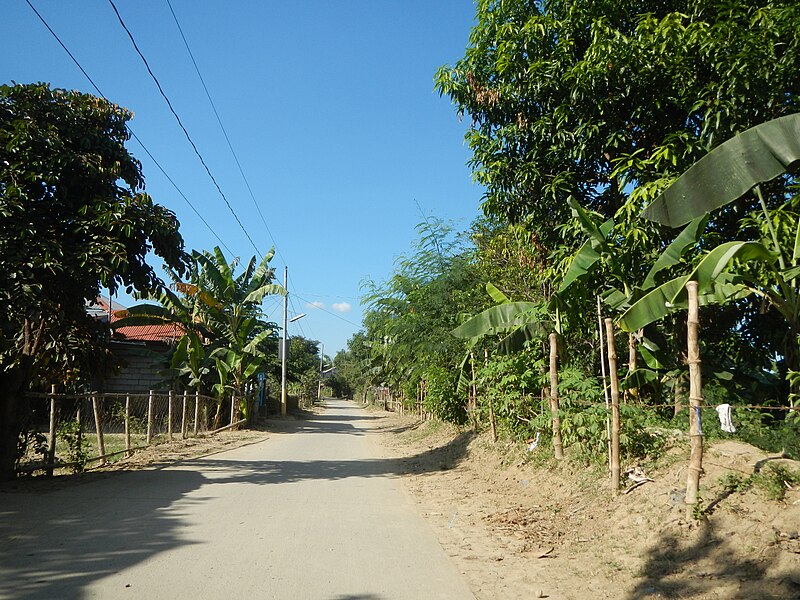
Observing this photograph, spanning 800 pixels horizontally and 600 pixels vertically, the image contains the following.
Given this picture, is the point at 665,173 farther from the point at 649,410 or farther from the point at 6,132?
the point at 6,132

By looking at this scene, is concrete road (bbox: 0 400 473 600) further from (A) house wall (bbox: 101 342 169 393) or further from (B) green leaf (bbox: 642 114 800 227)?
(A) house wall (bbox: 101 342 169 393)

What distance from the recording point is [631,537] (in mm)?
6039

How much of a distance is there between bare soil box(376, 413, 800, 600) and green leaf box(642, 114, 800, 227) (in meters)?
2.54

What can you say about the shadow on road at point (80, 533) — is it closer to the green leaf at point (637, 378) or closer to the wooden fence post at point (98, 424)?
the wooden fence post at point (98, 424)

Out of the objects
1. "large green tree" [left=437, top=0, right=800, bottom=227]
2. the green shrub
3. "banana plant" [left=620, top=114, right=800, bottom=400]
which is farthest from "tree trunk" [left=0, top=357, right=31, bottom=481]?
the green shrub

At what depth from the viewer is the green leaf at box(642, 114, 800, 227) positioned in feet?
19.1

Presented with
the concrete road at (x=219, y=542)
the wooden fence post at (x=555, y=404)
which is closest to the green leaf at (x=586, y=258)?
the wooden fence post at (x=555, y=404)

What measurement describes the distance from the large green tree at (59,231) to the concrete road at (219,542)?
223 cm

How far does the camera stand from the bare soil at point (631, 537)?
4805 mm

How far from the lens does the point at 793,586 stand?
430 centimetres

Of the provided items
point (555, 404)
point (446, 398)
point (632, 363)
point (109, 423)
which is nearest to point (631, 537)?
point (632, 363)

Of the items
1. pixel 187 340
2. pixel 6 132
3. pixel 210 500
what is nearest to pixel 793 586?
pixel 210 500

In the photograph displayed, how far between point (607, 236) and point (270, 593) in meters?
6.54

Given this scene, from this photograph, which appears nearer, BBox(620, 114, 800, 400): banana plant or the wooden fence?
BBox(620, 114, 800, 400): banana plant
